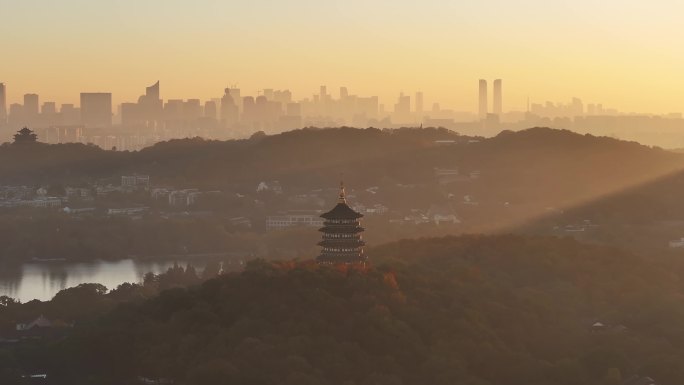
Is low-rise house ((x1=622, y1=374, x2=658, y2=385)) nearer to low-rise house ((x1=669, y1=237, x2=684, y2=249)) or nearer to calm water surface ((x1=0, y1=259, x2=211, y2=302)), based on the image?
low-rise house ((x1=669, y1=237, x2=684, y2=249))

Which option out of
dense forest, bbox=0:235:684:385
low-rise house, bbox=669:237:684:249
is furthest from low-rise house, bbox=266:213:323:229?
dense forest, bbox=0:235:684:385

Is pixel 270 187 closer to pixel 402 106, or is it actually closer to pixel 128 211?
pixel 128 211

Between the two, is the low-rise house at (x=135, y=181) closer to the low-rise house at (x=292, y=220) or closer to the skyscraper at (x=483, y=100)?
the low-rise house at (x=292, y=220)

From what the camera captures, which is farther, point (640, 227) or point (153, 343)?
point (640, 227)

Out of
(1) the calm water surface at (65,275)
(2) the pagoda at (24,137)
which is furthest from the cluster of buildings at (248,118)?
(1) the calm water surface at (65,275)

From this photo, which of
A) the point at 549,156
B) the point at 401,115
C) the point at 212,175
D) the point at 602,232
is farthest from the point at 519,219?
the point at 401,115

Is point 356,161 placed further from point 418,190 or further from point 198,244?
point 198,244

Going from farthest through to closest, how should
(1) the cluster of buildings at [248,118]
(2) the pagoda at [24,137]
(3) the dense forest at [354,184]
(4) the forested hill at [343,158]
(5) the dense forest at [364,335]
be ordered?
1. (1) the cluster of buildings at [248,118]
2. (2) the pagoda at [24,137]
3. (4) the forested hill at [343,158]
4. (3) the dense forest at [354,184]
5. (5) the dense forest at [364,335]
